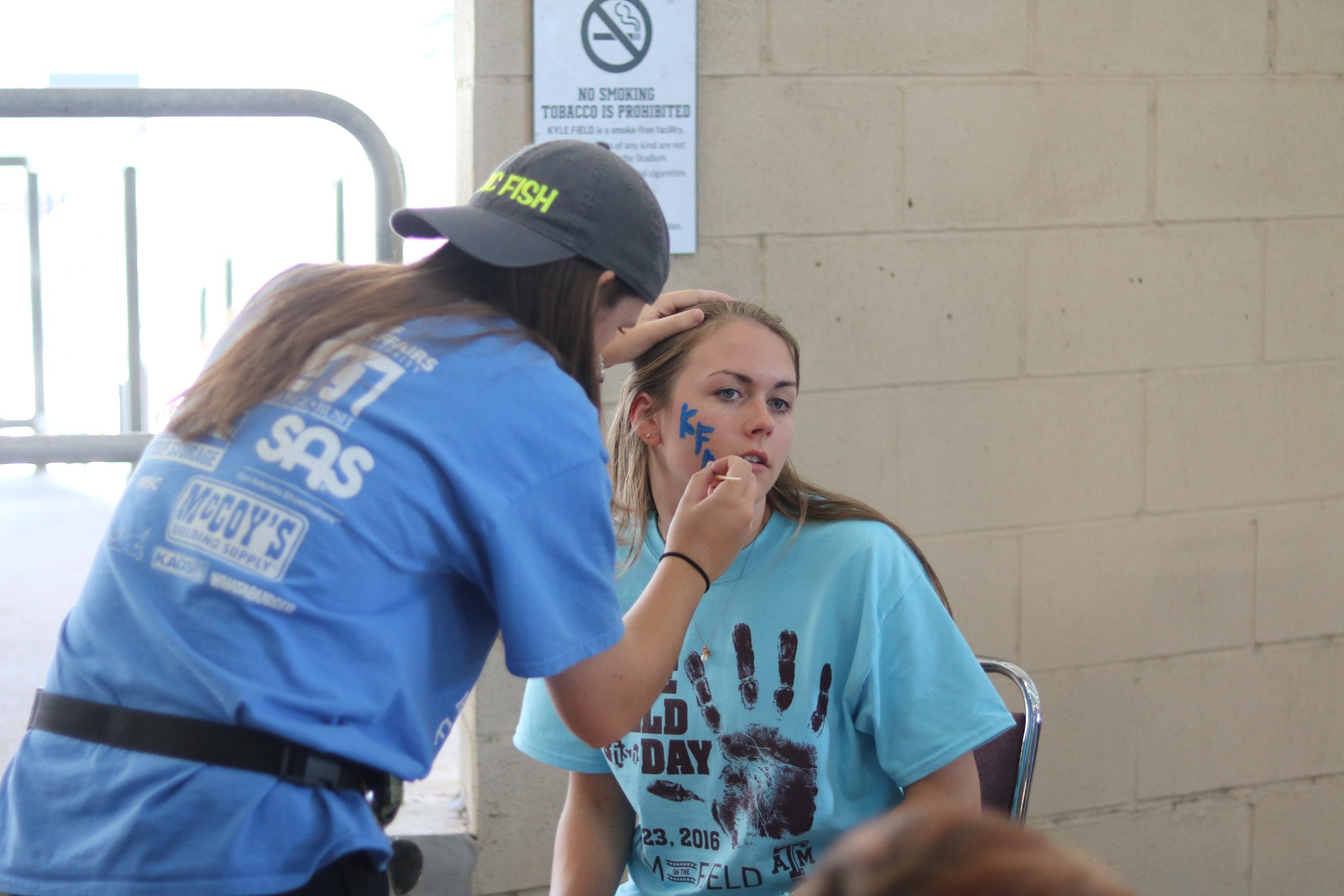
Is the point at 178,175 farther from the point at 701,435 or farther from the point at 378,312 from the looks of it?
the point at 378,312

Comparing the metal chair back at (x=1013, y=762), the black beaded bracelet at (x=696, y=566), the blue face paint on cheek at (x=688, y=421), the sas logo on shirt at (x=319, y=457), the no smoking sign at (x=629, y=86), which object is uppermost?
the no smoking sign at (x=629, y=86)

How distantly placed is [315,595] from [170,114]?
89cm

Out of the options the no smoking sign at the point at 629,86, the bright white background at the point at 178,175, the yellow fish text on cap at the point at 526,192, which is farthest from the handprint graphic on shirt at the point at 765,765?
the bright white background at the point at 178,175

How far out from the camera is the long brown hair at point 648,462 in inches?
59.7

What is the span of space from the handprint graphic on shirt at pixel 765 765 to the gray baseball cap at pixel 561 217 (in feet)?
1.64

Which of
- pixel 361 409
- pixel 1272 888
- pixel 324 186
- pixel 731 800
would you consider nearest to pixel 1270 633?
pixel 1272 888

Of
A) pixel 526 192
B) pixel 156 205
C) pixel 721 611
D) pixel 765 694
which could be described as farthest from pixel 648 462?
pixel 156 205

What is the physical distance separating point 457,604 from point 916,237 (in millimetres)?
1460

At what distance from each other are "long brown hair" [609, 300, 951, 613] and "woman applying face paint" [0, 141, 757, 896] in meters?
0.46

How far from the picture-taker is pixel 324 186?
3701mm

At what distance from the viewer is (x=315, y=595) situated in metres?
0.95

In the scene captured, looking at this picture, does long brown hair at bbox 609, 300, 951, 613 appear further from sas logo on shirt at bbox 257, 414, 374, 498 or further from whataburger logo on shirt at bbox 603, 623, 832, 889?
sas logo on shirt at bbox 257, 414, 374, 498

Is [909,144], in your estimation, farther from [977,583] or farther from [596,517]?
[596,517]

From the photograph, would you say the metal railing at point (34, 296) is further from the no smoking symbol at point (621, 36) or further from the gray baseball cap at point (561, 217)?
the gray baseball cap at point (561, 217)
